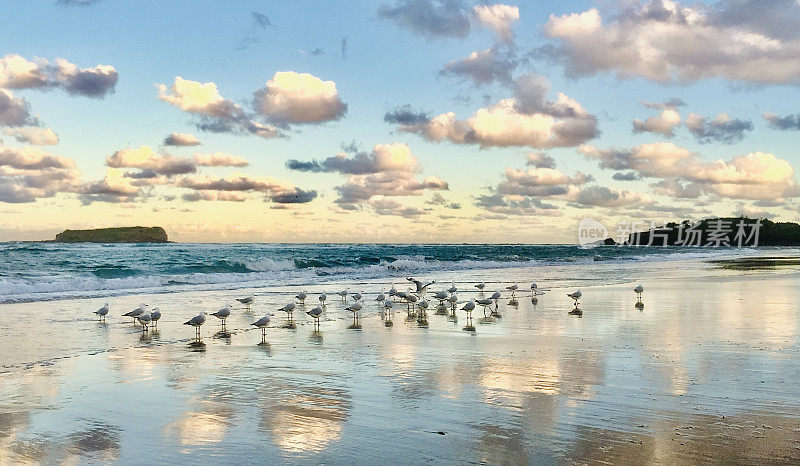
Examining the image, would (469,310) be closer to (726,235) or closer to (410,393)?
(410,393)

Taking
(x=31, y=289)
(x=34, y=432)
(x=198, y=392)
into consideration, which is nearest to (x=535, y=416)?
(x=198, y=392)

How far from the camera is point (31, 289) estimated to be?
26312 millimetres

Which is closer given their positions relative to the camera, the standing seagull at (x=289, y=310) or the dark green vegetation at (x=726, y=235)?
the standing seagull at (x=289, y=310)

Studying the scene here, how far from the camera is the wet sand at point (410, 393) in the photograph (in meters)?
5.82

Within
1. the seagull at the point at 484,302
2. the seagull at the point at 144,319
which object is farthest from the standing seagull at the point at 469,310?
the seagull at the point at 144,319

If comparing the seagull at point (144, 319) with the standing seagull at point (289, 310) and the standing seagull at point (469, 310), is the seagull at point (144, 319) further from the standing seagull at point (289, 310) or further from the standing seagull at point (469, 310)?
the standing seagull at point (469, 310)

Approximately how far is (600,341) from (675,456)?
6.71m

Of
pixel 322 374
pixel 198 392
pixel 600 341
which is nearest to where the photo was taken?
pixel 198 392

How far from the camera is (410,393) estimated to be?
7910 millimetres

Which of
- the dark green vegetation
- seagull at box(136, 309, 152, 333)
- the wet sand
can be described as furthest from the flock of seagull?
the dark green vegetation

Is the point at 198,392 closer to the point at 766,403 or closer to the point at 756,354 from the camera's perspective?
the point at 766,403

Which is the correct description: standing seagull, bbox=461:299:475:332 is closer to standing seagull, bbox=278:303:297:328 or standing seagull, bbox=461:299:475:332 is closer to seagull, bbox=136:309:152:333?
standing seagull, bbox=278:303:297:328

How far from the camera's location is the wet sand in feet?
19.1

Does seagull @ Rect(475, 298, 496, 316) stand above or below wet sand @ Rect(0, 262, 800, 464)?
above
